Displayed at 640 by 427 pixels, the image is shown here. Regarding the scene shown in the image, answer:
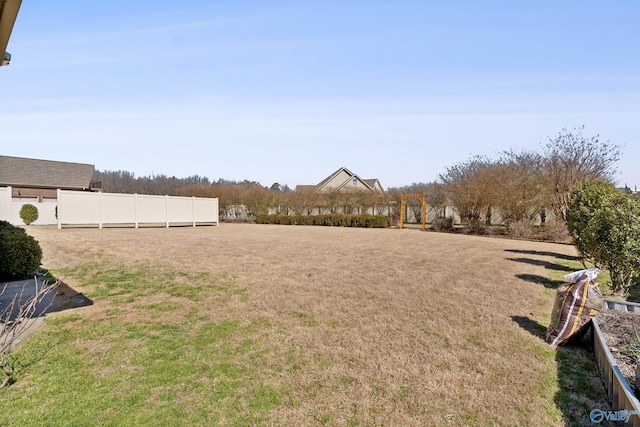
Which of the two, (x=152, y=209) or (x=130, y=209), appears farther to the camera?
(x=152, y=209)

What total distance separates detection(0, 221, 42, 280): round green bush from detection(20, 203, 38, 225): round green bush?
1780 centimetres

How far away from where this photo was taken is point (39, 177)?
98.3ft

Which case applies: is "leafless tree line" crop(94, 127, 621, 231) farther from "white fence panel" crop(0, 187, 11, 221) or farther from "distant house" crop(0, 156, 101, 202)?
"distant house" crop(0, 156, 101, 202)

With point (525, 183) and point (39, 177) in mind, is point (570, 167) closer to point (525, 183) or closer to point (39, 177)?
point (525, 183)

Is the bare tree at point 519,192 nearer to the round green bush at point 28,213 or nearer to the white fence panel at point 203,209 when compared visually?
the white fence panel at point 203,209

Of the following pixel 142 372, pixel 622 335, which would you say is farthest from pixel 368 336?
pixel 622 335

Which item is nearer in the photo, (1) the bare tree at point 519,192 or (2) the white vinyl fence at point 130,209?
(2) the white vinyl fence at point 130,209

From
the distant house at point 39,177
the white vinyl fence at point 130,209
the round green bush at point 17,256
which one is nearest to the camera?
the round green bush at point 17,256

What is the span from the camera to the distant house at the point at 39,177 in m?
28.3

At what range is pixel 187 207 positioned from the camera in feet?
76.3

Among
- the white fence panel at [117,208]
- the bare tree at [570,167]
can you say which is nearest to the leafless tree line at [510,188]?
the bare tree at [570,167]

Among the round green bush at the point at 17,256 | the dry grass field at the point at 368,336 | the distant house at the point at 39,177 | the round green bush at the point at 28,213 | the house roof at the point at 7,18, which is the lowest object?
the dry grass field at the point at 368,336

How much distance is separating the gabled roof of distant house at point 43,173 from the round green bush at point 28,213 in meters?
11.0

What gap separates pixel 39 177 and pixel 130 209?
17.5 metres
